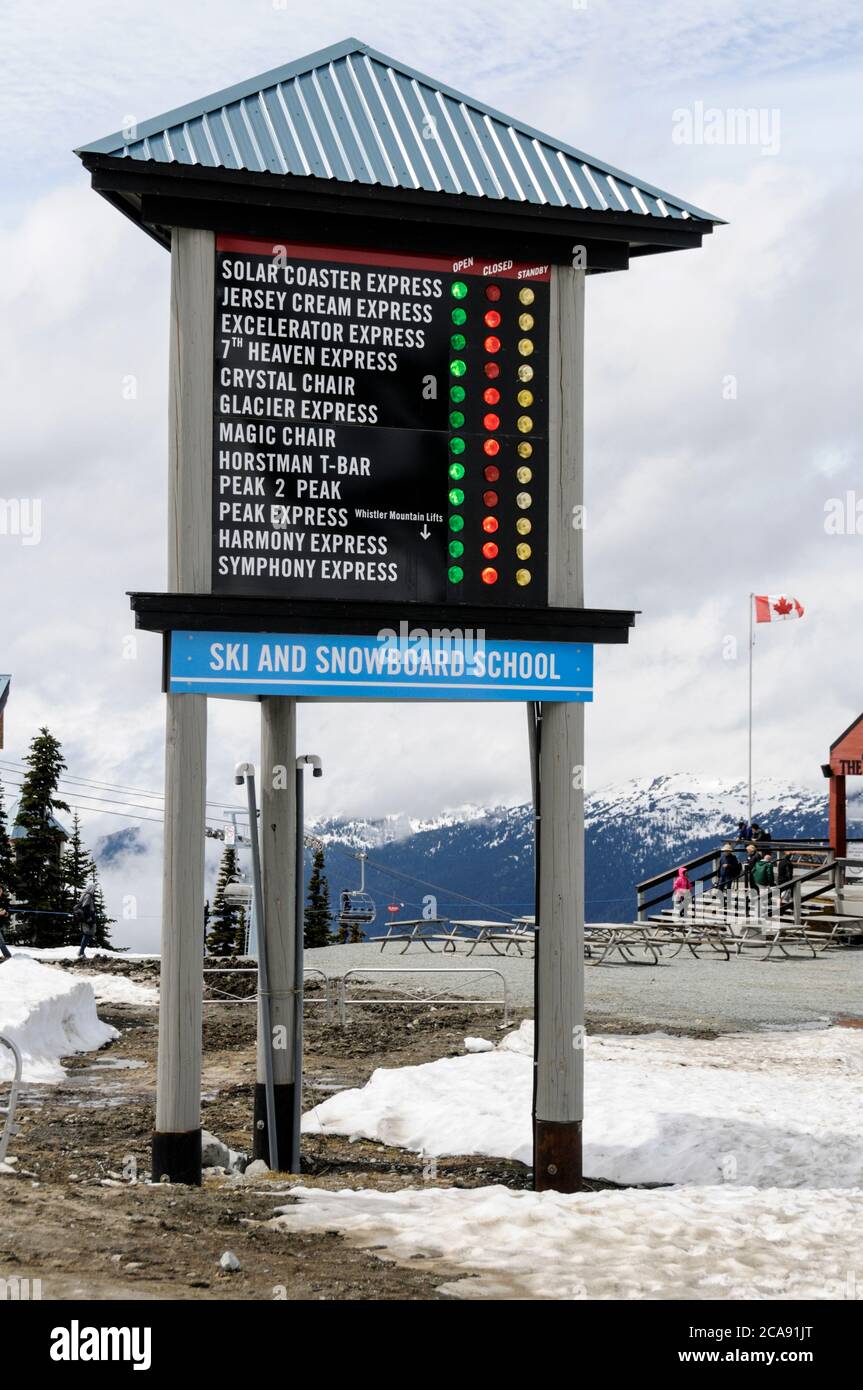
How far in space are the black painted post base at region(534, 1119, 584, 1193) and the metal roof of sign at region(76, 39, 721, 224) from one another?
6398 millimetres

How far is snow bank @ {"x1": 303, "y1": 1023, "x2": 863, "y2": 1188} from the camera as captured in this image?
36.5 ft

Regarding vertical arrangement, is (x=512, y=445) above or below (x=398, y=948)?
above

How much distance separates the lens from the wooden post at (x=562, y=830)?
10.3 meters

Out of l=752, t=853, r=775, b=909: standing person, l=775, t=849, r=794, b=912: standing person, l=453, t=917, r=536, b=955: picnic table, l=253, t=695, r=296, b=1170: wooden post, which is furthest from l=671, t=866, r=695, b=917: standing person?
l=253, t=695, r=296, b=1170: wooden post

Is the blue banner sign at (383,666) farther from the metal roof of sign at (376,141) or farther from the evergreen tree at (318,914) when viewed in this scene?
the evergreen tree at (318,914)

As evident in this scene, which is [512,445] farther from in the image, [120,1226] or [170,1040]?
[120,1226]

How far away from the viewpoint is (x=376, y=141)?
10.6 m

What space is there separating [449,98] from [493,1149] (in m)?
8.14

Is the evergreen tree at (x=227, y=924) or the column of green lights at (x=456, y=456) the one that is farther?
the evergreen tree at (x=227, y=924)

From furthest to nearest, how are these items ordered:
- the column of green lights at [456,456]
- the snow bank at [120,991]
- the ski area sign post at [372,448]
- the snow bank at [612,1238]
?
the snow bank at [120,991]
the column of green lights at [456,456]
the ski area sign post at [372,448]
the snow bank at [612,1238]

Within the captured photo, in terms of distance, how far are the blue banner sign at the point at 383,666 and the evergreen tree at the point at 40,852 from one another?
41.5m

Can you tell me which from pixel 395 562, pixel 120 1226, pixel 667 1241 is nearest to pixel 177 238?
pixel 395 562

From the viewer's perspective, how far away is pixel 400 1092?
44.1 feet

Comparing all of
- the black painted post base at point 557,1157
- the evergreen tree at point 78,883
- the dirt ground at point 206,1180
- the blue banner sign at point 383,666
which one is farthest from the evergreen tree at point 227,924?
the blue banner sign at point 383,666
